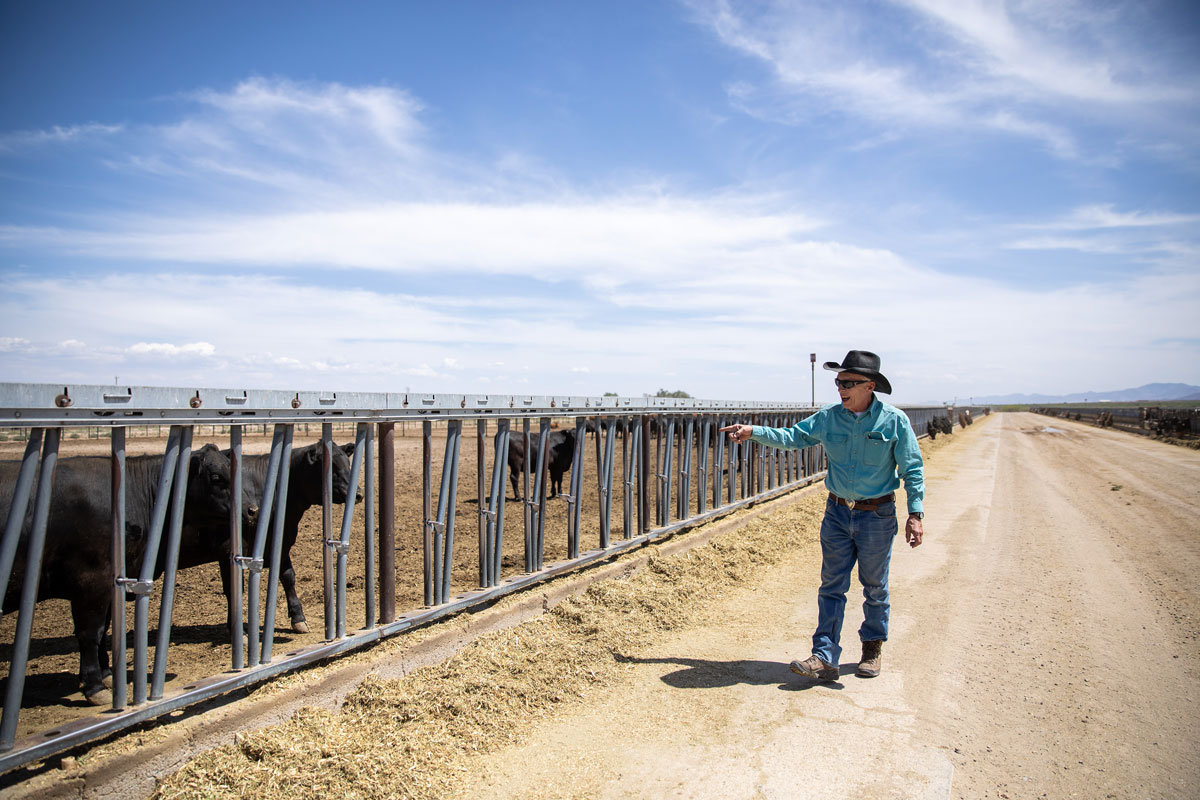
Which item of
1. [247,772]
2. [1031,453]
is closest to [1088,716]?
[247,772]

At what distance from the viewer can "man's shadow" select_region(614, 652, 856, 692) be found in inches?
194

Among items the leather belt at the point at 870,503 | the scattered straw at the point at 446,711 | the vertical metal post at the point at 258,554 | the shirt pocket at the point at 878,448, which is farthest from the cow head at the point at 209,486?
the shirt pocket at the point at 878,448

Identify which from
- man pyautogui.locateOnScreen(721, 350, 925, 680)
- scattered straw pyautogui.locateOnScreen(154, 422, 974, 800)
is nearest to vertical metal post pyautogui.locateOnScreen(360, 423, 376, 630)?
scattered straw pyautogui.locateOnScreen(154, 422, 974, 800)

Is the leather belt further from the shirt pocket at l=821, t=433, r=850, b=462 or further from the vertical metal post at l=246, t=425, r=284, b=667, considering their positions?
the vertical metal post at l=246, t=425, r=284, b=667

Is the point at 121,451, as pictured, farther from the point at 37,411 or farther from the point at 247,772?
the point at 247,772

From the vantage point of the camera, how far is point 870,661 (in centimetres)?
511

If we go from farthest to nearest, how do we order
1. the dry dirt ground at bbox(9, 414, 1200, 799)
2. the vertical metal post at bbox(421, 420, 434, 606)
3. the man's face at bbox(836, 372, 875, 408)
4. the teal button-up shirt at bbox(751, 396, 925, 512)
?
the vertical metal post at bbox(421, 420, 434, 606)
the man's face at bbox(836, 372, 875, 408)
the teal button-up shirt at bbox(751, 396, 925, 512)
the dry dirt ground at bbox(9, 414, 1200, 799)

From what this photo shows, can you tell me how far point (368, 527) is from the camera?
4793mm

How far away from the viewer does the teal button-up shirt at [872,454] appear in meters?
5.02

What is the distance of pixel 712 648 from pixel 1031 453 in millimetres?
28484

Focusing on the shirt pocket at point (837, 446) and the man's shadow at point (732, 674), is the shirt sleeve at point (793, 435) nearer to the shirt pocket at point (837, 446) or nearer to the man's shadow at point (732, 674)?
the shirt pocket at point (837, 446)

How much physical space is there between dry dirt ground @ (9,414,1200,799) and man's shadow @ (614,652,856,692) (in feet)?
0.07

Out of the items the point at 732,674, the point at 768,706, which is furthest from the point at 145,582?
the point at 732,674

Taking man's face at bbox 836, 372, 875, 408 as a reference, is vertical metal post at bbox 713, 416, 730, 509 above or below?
below
